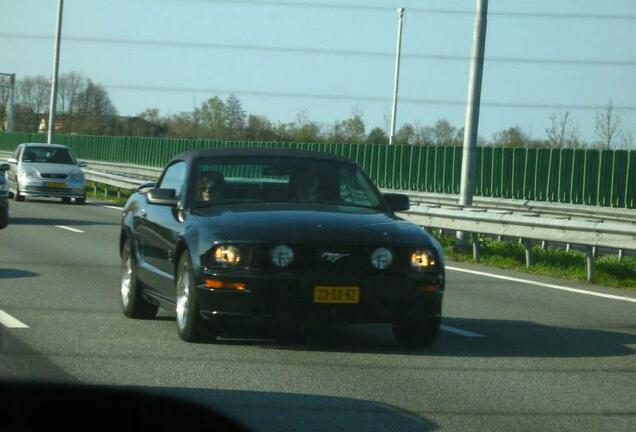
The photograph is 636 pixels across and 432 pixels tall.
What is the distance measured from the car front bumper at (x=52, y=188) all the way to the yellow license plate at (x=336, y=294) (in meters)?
27.1

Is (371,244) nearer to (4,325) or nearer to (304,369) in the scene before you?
(304,369)

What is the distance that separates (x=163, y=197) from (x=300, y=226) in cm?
151

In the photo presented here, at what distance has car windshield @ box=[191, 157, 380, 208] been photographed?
10312 millimetres

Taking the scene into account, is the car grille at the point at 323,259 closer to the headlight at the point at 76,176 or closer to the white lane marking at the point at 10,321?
the white lane marking at the point at 10,321

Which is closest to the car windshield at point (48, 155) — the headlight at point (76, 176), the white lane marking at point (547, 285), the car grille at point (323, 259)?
the headlight at point (76, 176)

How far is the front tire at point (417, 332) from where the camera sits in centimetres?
963

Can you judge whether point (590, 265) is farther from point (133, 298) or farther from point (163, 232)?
point (163, 232)

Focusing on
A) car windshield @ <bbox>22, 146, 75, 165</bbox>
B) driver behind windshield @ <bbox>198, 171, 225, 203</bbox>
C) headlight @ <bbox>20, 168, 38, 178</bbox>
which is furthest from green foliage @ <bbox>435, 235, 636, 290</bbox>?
car windshield @ <bbox>22, 146, 75, 165</bbox>

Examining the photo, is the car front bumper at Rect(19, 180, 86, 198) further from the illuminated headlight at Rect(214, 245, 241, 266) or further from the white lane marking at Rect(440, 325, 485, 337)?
the illuminated headlight at Rect(214, 245, 241, 266)

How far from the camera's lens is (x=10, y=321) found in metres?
10.8

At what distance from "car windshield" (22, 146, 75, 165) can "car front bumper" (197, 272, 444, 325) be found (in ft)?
91.4

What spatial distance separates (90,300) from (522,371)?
17.2 ft

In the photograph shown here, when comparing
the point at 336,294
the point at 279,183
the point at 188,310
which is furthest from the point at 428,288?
the point at 188,310

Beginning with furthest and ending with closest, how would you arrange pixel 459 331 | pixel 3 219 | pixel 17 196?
1. pixel 17 196
2. pixel 3 219
3. pixel 459 331
